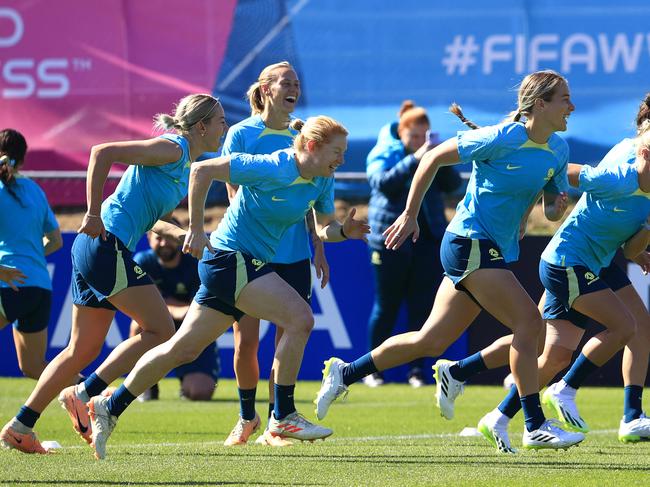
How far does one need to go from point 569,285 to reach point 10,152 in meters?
3.69

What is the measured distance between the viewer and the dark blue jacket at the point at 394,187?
42.6ft

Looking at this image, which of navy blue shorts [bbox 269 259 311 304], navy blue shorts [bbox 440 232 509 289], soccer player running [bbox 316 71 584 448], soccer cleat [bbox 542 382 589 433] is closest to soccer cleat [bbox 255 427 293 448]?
navy blue shorts [bbox 269 259 311 304]

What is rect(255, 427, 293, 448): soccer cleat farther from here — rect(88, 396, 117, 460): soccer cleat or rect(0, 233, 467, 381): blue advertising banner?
rect(0, 233, 467, 381): blue advertising banner

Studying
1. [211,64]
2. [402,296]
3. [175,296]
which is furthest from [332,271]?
[211,64]

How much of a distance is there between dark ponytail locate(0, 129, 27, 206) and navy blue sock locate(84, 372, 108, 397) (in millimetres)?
1829

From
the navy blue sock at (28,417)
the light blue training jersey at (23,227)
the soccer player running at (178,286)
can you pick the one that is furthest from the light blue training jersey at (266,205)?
the soccer player running at (178,286)

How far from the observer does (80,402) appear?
25.3 feet

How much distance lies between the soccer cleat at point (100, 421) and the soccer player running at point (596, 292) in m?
2.16

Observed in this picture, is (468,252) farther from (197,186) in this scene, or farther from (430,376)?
(430,376)

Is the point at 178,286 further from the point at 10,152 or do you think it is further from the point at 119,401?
the point at 119,401

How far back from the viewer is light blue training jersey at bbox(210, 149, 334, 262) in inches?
291

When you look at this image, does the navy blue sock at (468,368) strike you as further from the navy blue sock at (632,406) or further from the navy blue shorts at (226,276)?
the navy blue shorts at (226,276)

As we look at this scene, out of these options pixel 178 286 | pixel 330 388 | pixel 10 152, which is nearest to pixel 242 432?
pixel 330 388

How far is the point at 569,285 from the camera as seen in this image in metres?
8.10
